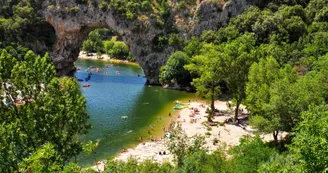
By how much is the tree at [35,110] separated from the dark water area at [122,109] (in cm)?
1818

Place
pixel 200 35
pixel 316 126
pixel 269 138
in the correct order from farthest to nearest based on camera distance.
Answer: pixel 200 35, pixel 269 138, pixel 316 126

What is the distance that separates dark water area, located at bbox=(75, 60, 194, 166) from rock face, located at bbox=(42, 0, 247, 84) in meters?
7.84

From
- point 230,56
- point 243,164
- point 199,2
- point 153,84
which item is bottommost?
point 153,84

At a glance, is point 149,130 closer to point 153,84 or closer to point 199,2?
point 153,84

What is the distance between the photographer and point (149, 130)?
153 ft

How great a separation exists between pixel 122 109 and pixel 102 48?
8565 cm

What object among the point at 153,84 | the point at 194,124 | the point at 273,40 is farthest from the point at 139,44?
the point at 194,124

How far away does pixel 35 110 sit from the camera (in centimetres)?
1745

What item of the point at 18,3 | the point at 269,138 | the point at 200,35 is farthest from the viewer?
the point at 18,3

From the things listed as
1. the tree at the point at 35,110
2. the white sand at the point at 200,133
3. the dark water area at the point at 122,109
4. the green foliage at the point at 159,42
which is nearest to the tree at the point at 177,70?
the dark water area at the point at 122,109

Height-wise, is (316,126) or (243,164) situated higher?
(316,126)

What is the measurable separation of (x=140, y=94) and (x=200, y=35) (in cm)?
2114

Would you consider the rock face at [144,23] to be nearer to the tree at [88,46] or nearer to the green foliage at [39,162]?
the tree at [88,46]

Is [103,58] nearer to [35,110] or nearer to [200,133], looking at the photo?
[200,133]
